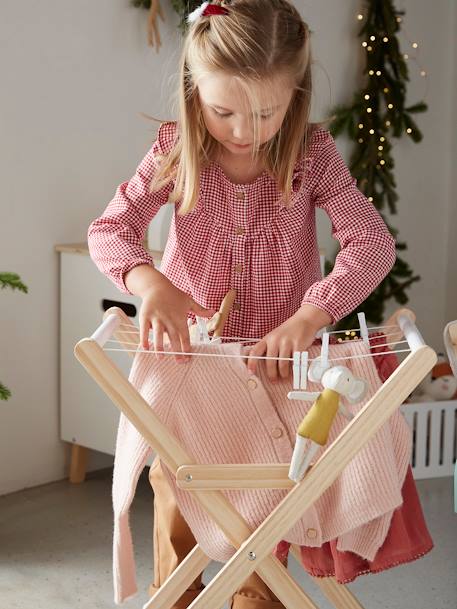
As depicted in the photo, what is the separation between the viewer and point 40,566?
7.98ft

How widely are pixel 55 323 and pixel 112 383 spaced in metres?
1.63

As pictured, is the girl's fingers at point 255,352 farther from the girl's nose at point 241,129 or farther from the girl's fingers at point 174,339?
the girl's nose at point 241,129

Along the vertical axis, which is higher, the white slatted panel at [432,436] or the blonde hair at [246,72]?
the blonde hair at [246,72]

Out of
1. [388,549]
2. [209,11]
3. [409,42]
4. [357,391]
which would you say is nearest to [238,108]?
[209,11]

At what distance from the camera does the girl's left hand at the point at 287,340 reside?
58.8 inches

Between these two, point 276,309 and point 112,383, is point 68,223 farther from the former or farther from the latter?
point 112,383

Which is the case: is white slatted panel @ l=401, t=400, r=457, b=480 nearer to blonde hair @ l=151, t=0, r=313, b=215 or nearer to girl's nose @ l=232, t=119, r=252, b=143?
blonde hair @ l=151, t=0, r=313, b=215

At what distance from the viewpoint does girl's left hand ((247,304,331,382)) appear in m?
1.49

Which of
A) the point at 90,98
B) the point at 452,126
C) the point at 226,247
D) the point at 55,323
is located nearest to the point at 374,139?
the point at 452,126

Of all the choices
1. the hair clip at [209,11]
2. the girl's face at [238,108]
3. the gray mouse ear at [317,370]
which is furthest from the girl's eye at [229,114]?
the gray mouse ear at [317,370]

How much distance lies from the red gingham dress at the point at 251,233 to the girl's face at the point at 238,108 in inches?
5.2

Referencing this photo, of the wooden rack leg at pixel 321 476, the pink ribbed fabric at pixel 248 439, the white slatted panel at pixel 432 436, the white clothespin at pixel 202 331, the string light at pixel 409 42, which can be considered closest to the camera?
the wooden rack leg at pixel 321 476

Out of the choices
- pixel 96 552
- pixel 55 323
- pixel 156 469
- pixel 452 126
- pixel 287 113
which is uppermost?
pixel 287 113

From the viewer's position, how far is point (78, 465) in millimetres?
3014
